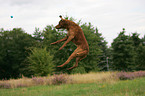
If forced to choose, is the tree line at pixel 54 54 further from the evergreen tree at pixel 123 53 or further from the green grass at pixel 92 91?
the green grass at pixel 92 91

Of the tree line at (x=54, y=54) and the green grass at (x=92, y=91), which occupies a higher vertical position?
the tree line at (x=54, y=54)

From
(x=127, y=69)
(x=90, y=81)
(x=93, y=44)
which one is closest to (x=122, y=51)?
(x=127, y=69)

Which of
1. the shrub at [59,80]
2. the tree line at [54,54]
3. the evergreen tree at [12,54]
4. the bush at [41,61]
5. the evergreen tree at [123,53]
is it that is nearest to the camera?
the shrub at [59,80]

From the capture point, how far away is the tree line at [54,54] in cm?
1469

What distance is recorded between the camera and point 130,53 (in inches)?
689

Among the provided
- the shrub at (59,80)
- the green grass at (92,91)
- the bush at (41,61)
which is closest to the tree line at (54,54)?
the bush at (41,61)

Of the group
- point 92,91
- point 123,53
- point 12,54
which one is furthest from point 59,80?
point 12,54

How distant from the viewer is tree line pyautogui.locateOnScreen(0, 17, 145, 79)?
48.2ft

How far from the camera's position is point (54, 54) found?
72.0 feet

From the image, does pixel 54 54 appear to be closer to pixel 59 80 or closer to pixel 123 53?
pixel 123 53

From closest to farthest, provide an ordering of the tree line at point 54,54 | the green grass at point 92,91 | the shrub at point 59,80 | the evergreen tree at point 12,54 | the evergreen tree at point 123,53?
the green grass at point 92,91, the shrub at point 59,80, the tree line at point 54,54, the evergreen tree at point 123,53, the evergreen tree at point 12,54

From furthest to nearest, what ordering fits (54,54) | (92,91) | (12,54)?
(12,54)
(54,54)
(92,91)

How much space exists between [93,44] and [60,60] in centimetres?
530

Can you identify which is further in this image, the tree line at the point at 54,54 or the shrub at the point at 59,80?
the tree line at the point at 54,54
